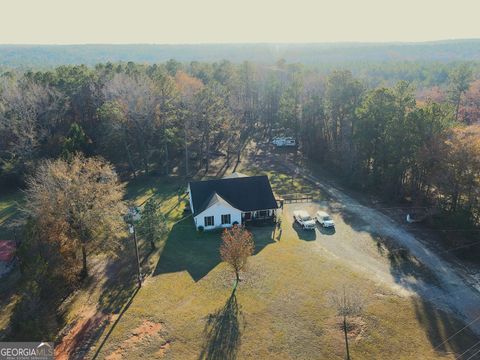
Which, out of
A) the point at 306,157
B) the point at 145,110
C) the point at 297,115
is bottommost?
the point at 306,157

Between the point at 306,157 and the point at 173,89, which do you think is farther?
the point at 306,157

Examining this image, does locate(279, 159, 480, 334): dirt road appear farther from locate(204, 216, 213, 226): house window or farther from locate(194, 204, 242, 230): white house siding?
locate(204, 216, 213, 226): house window

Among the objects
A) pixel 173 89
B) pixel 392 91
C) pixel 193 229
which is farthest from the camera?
pixel 173 89

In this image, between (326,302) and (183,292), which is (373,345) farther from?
(183,292)

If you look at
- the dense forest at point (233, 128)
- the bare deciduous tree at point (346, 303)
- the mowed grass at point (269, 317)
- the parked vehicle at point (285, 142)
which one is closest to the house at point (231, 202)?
the mowed grass at point (269, 317)

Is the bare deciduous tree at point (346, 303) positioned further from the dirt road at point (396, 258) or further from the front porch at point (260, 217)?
the front porch at point (260, 217)

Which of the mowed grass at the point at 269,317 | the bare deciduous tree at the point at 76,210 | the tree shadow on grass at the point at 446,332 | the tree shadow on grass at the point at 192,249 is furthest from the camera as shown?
the tree shadow on grass at the point at 192,249

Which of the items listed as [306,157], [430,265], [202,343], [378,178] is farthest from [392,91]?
[202,343]
